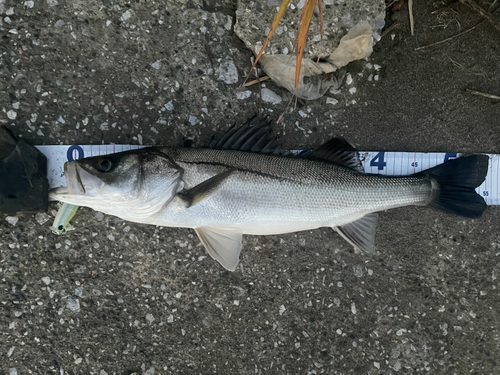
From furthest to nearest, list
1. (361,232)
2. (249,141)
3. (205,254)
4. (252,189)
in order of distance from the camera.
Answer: (205,254)
(361,232)
(249,141)
(252,189)

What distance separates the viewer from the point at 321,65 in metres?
2.54

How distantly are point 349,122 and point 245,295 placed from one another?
176cm

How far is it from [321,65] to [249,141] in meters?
0.89

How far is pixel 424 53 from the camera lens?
2.76 m

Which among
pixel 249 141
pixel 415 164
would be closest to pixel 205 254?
pixel 249 141

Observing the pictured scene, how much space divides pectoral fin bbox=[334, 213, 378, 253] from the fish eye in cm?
177

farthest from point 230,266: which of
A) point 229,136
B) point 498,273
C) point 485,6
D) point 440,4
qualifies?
point 485,6

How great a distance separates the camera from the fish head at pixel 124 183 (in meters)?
2.11

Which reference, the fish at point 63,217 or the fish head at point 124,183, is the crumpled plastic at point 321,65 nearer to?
the fish head at point 124,183

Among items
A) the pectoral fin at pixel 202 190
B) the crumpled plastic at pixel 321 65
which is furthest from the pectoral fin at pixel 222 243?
the crumpled plastic at pixel 321 65

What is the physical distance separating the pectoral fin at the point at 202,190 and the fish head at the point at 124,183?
0.26ft

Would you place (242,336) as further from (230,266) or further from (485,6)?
(485,6)

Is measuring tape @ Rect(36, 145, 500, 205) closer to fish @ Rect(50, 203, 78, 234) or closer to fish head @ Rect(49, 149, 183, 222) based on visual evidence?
fish head @ Rect(49, 149, 183, 222)

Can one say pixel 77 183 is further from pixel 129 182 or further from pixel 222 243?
pixel 222 243
